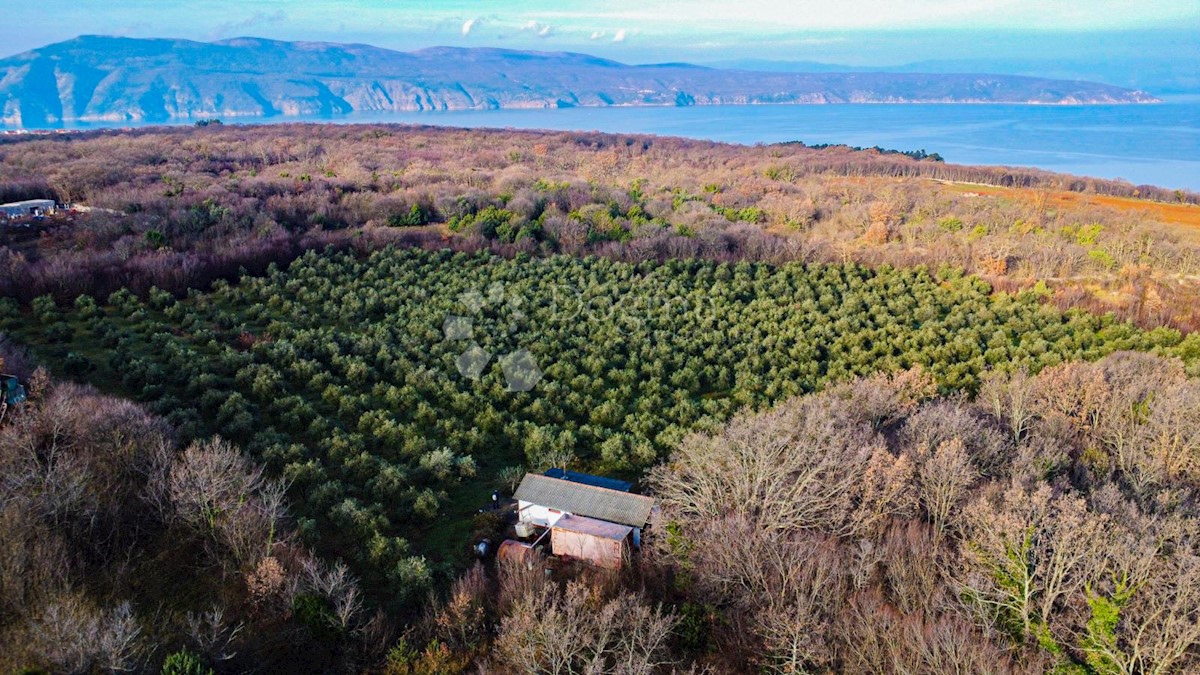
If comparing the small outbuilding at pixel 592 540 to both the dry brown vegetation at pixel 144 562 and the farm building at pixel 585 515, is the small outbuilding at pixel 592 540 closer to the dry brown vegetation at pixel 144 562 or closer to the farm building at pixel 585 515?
the farm building at pixel 585 515

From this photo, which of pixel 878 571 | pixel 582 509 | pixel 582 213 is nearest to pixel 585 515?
pixel 582 509

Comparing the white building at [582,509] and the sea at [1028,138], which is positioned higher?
the sea at [1028,138]

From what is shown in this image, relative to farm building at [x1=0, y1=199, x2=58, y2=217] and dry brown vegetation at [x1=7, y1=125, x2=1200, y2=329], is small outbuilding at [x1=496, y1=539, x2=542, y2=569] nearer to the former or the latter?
dry brown vegetation at [x1=7, y1=125, x2=1200, y2=329]

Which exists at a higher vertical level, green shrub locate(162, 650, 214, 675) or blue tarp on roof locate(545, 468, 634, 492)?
green shrub locate(162, 650, 214, 675)

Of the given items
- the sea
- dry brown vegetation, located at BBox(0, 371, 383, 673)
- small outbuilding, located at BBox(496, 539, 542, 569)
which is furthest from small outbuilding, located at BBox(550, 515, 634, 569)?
the sea

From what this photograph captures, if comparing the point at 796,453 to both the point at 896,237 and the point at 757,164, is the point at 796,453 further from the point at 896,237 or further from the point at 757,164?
the point at 757,164

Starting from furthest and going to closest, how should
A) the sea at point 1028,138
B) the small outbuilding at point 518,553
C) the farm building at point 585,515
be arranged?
1. the sea at point 1028,138
2. the farm building at point 585,515
3. the small outbuilding at point 518,553

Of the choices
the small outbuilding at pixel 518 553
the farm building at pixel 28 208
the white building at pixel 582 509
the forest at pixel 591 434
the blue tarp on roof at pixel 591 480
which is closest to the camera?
the forest at pixel 591 434

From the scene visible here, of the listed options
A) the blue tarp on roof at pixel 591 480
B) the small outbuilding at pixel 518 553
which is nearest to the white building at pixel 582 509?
the blue tarp on roof at pixel 591 480
